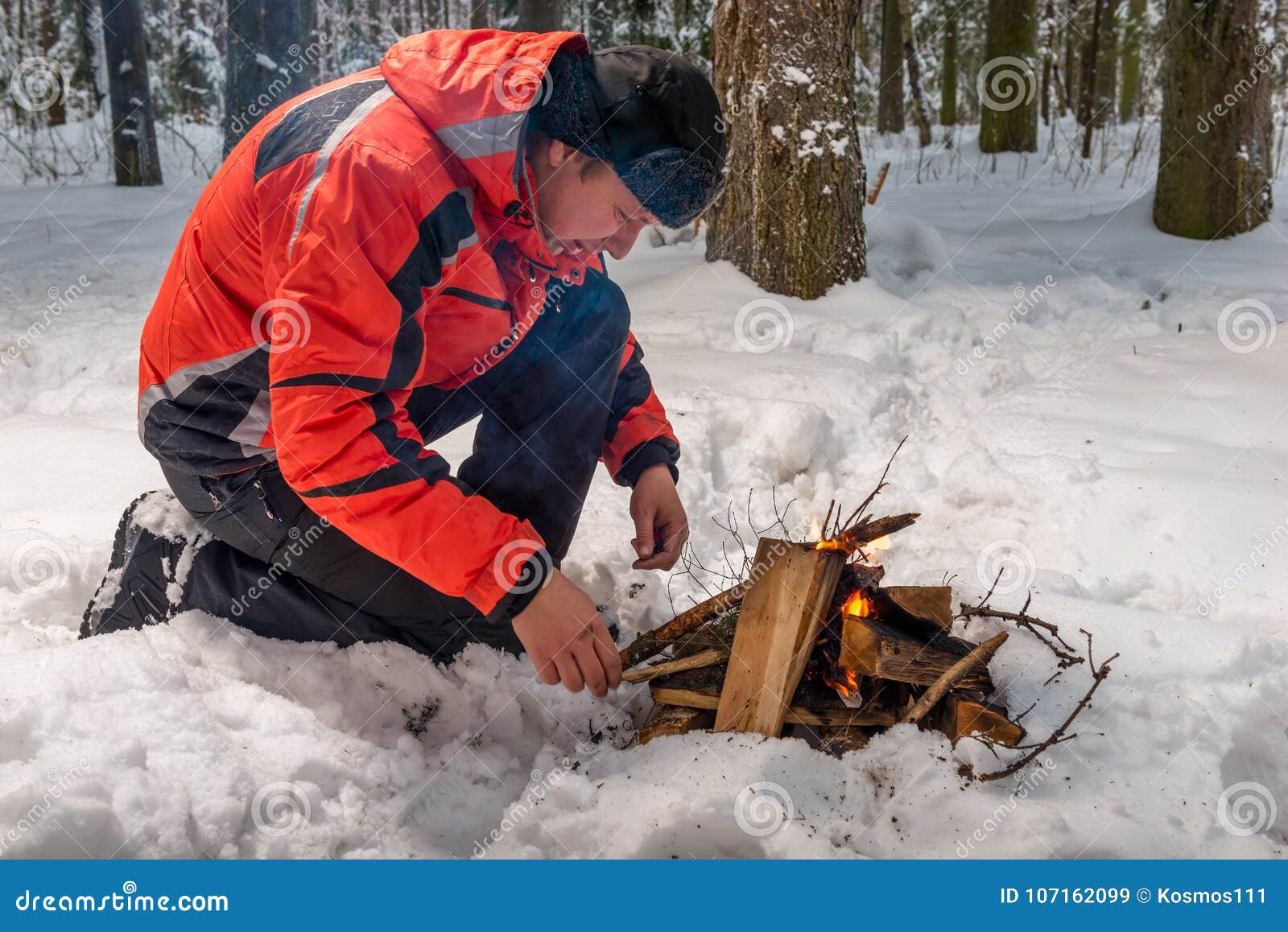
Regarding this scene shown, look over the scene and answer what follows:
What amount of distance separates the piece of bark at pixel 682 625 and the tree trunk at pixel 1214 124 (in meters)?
4.99

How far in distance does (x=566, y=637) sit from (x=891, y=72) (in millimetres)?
13285

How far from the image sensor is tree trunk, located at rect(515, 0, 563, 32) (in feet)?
23.0

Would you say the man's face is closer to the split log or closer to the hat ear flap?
the hat ear flap

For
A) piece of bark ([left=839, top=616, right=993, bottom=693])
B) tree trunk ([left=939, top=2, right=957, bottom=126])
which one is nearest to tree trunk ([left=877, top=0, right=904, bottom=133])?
tree trunk ([left=939, top=2, right=957, bottom=126])

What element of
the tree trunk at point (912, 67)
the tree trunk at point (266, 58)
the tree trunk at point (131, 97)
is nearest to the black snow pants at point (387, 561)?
the tree trunk at point (266, 58)

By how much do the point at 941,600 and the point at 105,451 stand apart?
2853 mm

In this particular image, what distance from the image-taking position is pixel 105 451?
3.20m

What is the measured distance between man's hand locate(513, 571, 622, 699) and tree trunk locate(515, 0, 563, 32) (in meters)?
6.46

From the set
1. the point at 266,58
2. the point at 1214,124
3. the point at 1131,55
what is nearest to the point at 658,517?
the point at 1214,124

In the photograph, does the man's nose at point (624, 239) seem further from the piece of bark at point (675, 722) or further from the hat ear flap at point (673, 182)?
the piece of bark at point (675, 722)

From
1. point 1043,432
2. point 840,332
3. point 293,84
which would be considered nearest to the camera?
point 1043,432

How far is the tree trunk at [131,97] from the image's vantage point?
8.88m

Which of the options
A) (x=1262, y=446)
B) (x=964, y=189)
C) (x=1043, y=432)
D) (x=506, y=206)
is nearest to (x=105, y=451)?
(x=506, y=206)

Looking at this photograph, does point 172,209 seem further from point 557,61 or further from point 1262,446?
point 1262,446
